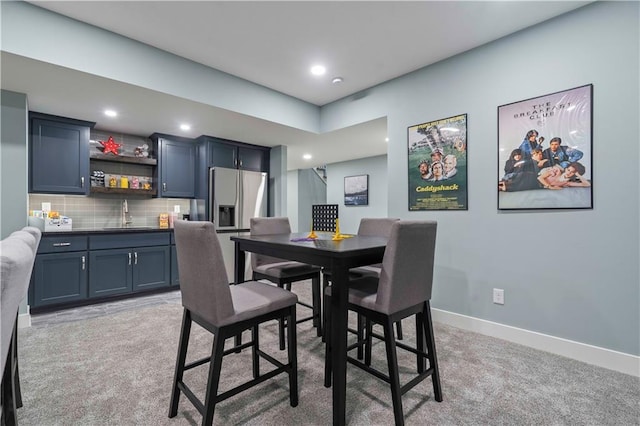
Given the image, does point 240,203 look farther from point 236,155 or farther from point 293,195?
point 293,195

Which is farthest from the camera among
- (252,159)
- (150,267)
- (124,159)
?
(252,159)

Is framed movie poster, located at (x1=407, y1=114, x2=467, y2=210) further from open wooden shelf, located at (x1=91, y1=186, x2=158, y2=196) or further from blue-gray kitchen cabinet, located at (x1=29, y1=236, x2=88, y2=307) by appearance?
blue-gray kitchen cabinet, located at (x1=29, y1=236, x2=88, y2=307)

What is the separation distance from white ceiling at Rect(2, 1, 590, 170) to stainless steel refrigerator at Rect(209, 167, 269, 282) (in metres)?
1.06

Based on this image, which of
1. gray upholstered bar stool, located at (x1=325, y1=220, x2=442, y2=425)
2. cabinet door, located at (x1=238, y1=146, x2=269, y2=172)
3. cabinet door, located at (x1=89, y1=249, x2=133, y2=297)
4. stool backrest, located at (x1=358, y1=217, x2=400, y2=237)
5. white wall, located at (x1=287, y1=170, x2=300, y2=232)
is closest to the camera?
gray upholstered bar stool, located at (x1=325, y1=220, x2=442, y2=425)

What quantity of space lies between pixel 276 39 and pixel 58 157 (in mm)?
2911

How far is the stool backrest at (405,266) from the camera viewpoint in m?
1.44

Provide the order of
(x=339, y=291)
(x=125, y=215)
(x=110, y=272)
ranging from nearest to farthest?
(x=339, y=291) < (x=110, y=272) < (x=125, y=215)

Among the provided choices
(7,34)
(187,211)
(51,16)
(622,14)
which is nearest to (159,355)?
(7,34)

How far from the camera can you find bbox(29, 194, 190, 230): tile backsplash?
371 cm

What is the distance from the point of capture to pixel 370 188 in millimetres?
6238

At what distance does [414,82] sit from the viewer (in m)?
3.12

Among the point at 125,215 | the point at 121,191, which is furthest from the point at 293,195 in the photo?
the point at 121,191

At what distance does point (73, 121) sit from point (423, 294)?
167 inches

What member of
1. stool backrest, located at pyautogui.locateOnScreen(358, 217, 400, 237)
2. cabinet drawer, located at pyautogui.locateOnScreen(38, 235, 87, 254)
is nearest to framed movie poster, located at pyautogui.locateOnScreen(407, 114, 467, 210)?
stool backrest, located at pyautogui.locateOnScreen(358, 217, 400, 237)
